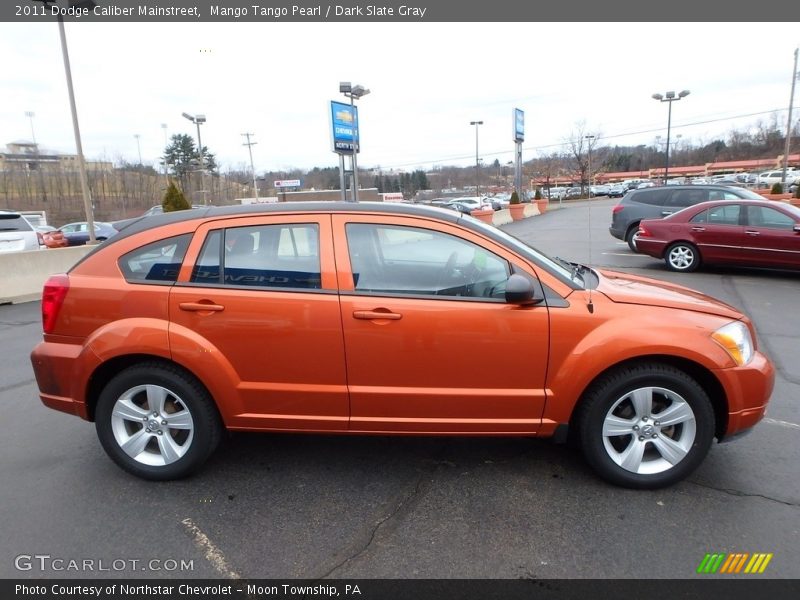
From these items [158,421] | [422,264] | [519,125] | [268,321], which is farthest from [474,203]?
[158,421]

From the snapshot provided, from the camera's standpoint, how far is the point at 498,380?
116 inches

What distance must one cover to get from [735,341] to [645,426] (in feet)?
2.39

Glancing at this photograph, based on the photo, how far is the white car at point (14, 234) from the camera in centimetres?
1075

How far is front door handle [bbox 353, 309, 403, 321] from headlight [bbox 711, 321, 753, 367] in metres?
1.85

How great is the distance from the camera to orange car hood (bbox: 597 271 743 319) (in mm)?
3000

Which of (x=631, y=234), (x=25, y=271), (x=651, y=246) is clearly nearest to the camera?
(x=25, y=271)

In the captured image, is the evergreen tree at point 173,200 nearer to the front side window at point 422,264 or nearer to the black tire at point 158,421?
the black tire at point 158,421

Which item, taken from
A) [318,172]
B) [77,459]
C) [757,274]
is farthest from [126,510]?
[318,172]

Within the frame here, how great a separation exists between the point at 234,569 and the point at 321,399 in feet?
3.21

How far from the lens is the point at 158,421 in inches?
123

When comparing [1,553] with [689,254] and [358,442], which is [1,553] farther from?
[689,254]

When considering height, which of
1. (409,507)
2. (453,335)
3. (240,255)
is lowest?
(409,507)

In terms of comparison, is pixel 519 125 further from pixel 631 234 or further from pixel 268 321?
pixel 268 321

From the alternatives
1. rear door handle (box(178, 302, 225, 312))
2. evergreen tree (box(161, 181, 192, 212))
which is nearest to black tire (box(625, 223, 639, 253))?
rear door handle (box(178, 302, 225, 312))
